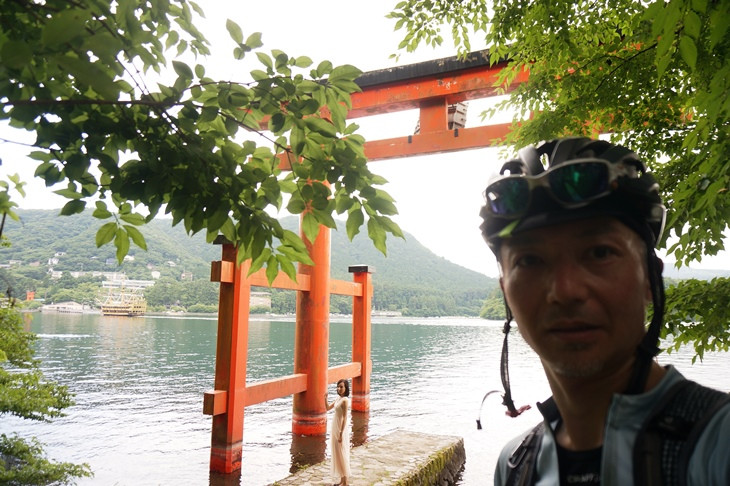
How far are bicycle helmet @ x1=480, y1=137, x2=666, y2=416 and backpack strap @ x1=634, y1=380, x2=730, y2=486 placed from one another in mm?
77

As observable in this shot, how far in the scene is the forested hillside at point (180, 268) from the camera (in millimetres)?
72875

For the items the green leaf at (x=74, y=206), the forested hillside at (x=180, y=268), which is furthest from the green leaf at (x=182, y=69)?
the forested hillside at (x=180, y=268)

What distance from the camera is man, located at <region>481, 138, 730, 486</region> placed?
82 centimetres

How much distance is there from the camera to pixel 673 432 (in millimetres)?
787

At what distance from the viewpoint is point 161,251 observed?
9050 cm

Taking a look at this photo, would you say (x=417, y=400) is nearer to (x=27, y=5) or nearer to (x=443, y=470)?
(x=443, y=470)

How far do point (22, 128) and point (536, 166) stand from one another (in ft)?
7.00

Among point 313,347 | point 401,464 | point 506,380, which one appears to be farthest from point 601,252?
→ point 313,347

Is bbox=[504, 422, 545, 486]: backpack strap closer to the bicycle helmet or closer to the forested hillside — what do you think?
the bicycle helmet

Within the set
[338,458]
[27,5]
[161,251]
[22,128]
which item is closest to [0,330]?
[338,458]

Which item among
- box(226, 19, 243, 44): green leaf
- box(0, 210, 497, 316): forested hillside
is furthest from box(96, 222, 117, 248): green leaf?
box(0, 210, 497, 316): forested hillside

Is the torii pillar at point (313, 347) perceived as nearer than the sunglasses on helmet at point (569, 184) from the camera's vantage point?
No

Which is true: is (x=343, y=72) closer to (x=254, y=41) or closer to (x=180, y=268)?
(x=254, y=41)

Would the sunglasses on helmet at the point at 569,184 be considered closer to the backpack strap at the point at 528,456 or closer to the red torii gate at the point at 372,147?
the backpack strap at the point at 528,456
